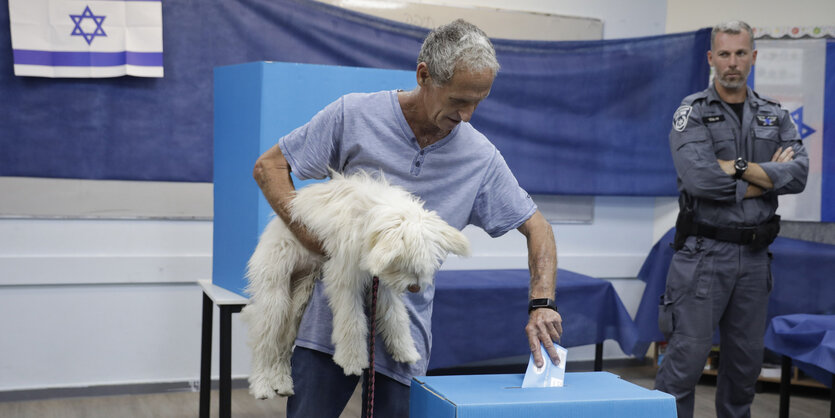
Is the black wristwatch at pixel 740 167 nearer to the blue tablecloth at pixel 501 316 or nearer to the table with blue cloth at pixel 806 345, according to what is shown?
the table with blue cloth at pixel 806 345

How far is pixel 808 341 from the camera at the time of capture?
12.1 feet

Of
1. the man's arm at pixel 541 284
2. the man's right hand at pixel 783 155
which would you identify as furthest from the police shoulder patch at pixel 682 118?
the man's arm at pixel 541 284

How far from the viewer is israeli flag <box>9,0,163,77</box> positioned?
3.96 meters

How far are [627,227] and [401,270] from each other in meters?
4.18

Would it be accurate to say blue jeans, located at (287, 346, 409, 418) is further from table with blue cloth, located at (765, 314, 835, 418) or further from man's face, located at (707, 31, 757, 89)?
table with blue cloth, located at (765, 314, 835, 418)

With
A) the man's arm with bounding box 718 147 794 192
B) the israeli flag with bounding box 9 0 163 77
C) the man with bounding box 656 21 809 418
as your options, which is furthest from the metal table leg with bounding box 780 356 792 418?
the israeli flag with bounding box 9 0 163 77

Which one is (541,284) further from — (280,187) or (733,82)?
(733,82)

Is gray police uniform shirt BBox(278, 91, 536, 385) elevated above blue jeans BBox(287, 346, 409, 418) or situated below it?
above

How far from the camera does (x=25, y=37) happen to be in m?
3.96

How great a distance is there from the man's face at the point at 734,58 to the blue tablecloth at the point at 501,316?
146cm

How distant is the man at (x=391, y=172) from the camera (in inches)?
70.0

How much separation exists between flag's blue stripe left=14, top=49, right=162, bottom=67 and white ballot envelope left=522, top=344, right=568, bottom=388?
3.17m

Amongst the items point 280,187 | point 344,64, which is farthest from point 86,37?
point 280,187

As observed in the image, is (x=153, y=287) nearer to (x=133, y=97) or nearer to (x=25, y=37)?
(x=133, y=97)
